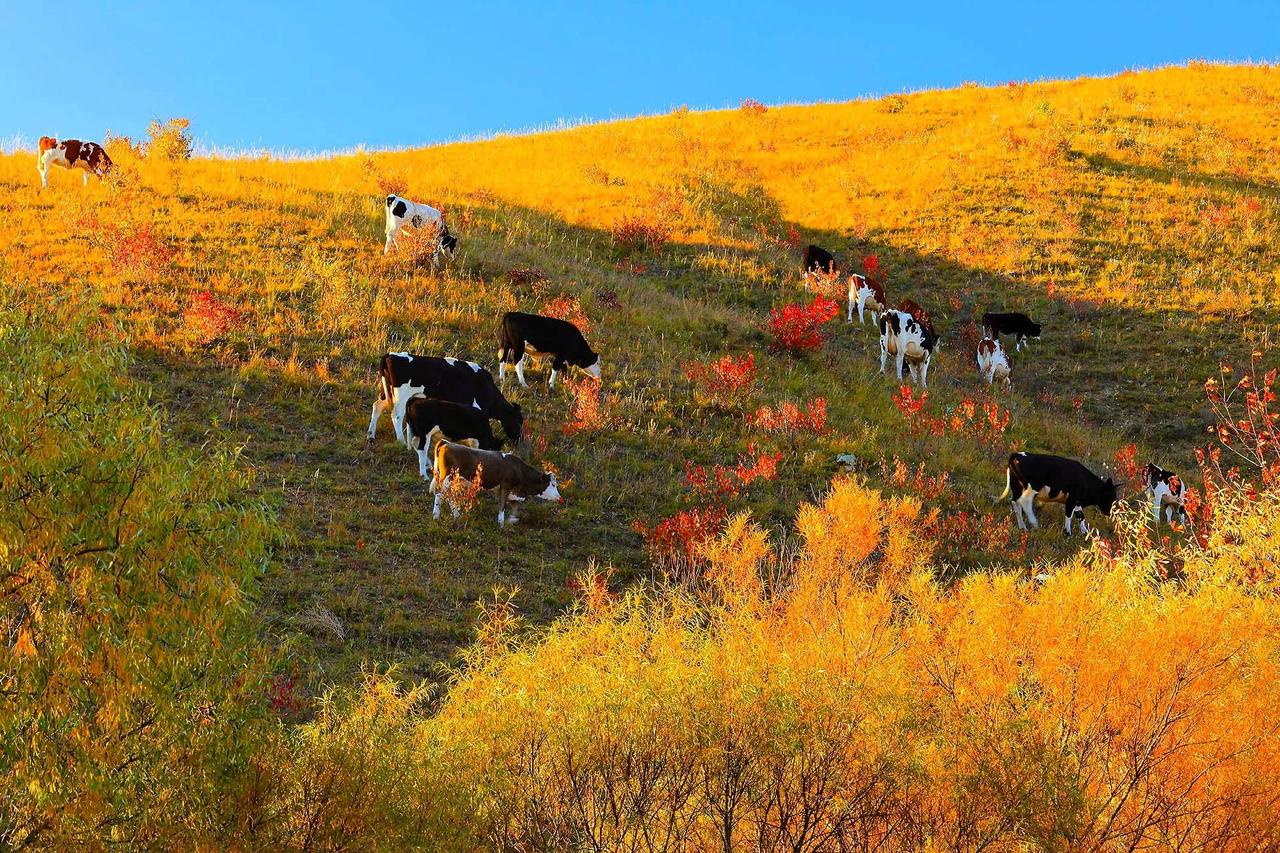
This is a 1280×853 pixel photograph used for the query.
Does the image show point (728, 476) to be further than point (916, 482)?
No

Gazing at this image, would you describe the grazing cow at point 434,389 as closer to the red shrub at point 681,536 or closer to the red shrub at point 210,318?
the red shrub at point 681,536

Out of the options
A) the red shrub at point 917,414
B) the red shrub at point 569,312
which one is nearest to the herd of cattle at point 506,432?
the red shrub at point 569,312

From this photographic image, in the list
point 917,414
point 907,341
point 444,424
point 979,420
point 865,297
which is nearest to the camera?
point 444,424

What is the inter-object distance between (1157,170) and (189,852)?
3704 centimetres

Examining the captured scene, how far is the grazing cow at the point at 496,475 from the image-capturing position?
47.2 feet

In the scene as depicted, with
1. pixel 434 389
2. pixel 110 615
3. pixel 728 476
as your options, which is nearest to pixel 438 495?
pixel 434 389

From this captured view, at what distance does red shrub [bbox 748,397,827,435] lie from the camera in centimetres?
1797

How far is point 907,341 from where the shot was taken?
23.0 meters

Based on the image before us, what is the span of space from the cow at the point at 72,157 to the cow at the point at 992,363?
70.0 ft

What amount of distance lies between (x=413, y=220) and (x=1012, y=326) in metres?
15.1

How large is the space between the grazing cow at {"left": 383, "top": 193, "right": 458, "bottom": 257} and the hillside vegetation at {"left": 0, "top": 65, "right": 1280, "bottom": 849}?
0.88 m

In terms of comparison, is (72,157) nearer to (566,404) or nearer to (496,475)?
(566,404)

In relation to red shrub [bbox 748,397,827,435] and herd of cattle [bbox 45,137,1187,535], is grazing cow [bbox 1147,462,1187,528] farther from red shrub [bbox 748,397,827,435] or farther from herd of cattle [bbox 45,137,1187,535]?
red shrub [bbox 748,397,827,435]

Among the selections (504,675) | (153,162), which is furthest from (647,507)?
(153,162)
